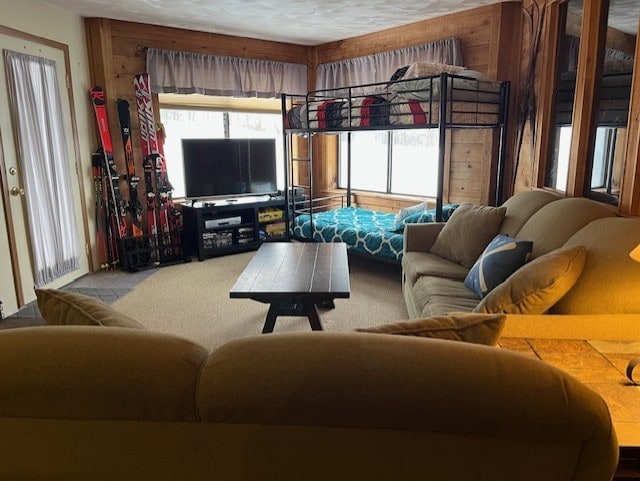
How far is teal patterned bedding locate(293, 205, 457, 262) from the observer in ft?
13.8

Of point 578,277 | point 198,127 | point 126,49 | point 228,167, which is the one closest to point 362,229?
point 228,167

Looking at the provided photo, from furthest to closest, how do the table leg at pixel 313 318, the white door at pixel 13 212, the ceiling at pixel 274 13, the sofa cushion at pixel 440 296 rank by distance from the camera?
1. the ceiling at pixel 274 13
2. the white door at pixel 13 212
3. the table leg at pixel 313 318
4. the sofa cushion at pixel 440 296

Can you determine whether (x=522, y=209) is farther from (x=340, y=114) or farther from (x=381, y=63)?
(x=381, y=63)

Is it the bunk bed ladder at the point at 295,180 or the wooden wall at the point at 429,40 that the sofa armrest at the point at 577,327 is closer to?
the wooden wall at the point at 429,40

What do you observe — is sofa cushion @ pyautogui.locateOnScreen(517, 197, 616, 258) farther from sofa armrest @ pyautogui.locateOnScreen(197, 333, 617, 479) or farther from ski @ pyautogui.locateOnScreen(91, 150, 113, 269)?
ski @ pyautogui.locateOnScreen(91, 150, 113, 269)

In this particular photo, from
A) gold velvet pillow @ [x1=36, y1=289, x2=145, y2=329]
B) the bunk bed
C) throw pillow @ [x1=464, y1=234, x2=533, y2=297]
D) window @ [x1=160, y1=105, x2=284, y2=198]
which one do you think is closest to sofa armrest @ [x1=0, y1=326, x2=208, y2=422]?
gold velvet pillow @ [x1=36, y1=289, x2=145, y2=329]

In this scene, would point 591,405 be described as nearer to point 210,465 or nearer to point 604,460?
point 604,460

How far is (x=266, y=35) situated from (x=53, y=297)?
4.90m

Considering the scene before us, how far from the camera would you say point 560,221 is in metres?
2.58

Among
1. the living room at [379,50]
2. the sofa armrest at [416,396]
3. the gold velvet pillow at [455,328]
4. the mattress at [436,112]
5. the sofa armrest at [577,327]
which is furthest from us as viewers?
the mattress at [436,112]

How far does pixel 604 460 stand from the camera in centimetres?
79

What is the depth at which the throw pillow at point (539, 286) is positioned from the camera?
1819mm

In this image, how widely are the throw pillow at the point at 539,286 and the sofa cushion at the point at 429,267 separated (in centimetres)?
105

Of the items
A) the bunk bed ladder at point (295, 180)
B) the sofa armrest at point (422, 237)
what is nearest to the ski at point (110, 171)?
the bunk bed ladder at point (295, 180)
